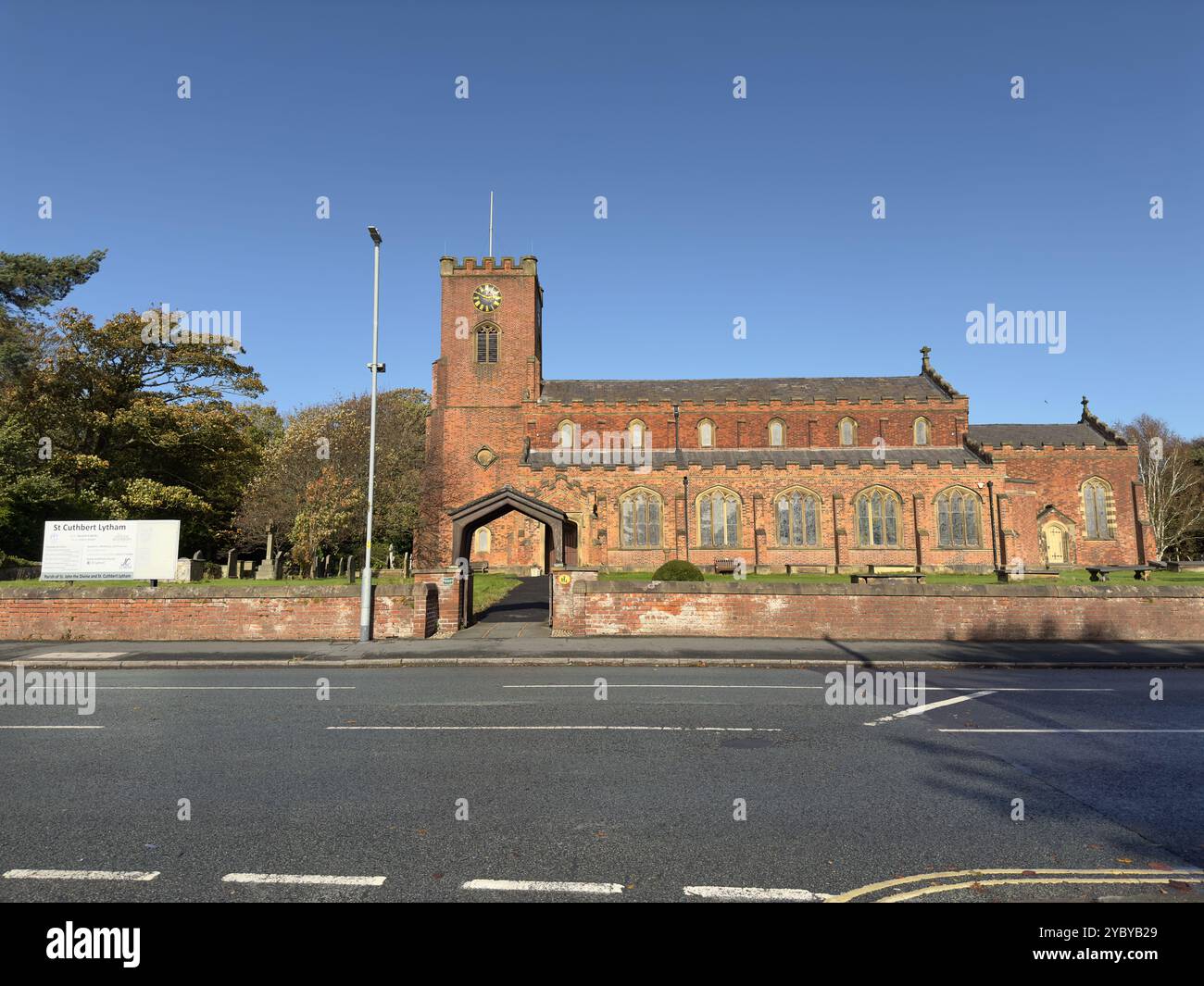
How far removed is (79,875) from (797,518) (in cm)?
4007

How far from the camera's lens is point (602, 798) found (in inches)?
219

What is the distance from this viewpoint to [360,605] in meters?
16.8

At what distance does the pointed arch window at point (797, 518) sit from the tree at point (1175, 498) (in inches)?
1202


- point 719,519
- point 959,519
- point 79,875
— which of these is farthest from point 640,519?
point 79,875

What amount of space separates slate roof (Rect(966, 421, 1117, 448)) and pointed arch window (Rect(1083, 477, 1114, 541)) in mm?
2806

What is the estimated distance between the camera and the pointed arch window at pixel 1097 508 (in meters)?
43.8

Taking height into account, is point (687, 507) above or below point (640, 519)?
above

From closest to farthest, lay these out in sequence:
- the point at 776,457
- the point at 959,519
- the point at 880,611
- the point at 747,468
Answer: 1. the point at 880,611
2. the point at 959,519
3. the point at 747,468
4. the point at 776,457

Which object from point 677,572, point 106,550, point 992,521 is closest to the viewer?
point 106,550

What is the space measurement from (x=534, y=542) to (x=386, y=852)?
37.4 metres

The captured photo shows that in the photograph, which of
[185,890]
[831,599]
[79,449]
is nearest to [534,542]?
[79,449]

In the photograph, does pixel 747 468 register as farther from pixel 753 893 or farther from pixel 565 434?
pixel 753 893

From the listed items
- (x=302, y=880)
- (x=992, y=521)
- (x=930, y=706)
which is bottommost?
(x=930, y=706)
